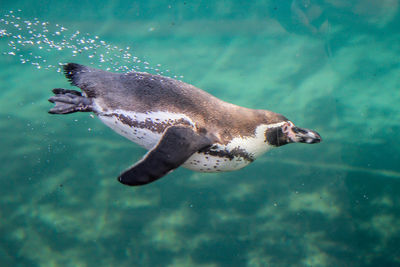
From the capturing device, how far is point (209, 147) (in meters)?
1.91

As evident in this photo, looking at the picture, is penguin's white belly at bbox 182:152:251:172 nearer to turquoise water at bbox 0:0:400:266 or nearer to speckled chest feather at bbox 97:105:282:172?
speckled chest feather at bbox 97:105:282:172

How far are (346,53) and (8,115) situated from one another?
6.24m

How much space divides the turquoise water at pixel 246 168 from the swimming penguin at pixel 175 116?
7.06 feet

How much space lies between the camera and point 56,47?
18.1 feet

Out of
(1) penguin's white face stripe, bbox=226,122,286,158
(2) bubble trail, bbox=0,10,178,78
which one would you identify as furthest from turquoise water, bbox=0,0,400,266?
(1) penguin's white face stripe, bbox=226,122,286,158

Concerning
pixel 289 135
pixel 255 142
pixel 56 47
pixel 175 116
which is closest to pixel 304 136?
pixel 289 135

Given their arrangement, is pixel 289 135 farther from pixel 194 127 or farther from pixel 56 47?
pixel 56 47

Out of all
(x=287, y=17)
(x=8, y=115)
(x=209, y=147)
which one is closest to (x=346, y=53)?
(x=287, y=17)

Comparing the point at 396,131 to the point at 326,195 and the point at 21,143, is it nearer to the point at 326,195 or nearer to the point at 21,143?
the point at 326,195

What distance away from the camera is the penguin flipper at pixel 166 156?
4.67 ft

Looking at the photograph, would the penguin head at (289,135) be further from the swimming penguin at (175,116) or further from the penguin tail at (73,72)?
the penguin tail at (73,72)

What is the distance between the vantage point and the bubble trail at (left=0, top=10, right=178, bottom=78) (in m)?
5.09

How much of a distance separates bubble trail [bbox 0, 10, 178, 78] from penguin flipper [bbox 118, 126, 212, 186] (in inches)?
135

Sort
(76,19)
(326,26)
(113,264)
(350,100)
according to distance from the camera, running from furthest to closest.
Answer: (76,19)
(326,26)
(350,100)
(113,264)
